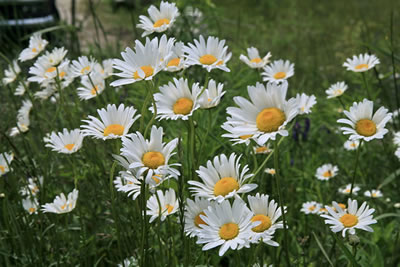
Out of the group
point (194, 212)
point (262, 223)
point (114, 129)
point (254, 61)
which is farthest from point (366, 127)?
point (254, 61)

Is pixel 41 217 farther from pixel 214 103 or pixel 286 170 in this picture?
pixel 286 170

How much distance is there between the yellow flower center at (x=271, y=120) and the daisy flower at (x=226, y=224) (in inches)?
5.9

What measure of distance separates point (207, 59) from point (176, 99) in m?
0.14

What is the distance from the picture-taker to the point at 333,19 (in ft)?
19.8

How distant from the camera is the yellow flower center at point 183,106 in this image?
3.50 feet

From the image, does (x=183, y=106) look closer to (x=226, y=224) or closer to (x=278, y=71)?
(x=226, y=224)

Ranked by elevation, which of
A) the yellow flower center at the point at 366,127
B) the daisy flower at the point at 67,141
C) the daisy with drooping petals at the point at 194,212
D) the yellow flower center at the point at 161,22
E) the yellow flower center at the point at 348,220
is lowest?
the yellow flower center at the point at 348,220

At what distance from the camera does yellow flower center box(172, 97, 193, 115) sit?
107 cm

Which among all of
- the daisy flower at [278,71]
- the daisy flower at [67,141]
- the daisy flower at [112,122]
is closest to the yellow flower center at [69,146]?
the daisy flower at [67,141]

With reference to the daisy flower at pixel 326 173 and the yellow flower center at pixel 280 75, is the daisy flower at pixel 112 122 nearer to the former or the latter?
the yellow flower center at pixel 280 75

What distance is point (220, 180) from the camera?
1.00 metres

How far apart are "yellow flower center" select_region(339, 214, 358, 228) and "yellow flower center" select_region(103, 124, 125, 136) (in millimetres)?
536

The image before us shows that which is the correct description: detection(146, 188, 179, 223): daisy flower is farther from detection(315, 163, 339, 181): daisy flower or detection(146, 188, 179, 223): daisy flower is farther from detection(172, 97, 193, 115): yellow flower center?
detection(315, 163, 339, 181): daisy flower

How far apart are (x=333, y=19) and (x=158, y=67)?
5527mm
